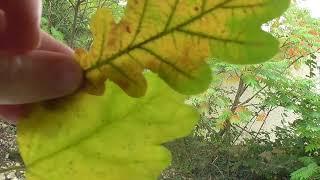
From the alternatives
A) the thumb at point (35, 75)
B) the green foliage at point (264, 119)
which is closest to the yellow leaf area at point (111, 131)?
the thumb at point (35, 75)

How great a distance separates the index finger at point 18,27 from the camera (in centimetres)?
20

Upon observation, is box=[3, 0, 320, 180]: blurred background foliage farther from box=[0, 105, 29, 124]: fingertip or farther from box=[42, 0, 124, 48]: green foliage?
box=[0, 105, 29, 124]: fingertip

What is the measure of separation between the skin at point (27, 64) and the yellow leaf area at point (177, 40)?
11 millimetres

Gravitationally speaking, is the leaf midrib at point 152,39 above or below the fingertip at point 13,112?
above

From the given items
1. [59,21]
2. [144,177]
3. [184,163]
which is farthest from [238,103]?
[144,177]

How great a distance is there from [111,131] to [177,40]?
47 millimetres

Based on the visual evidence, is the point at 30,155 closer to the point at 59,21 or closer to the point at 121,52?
the point at 121,52

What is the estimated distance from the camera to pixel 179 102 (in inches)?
7.3

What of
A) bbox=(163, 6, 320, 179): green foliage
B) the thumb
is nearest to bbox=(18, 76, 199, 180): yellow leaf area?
the thumb

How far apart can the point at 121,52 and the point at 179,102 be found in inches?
1.2

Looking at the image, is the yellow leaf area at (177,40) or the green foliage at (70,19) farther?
the green foliage at (70,19)

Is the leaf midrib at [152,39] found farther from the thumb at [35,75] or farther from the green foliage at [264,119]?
the green foliage at [264,119]

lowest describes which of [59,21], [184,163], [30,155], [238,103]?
[184,163]

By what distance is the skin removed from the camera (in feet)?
0.61
